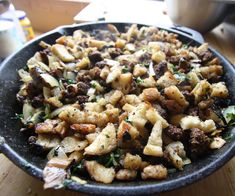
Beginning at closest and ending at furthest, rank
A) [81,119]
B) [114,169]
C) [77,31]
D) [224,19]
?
[114,169], [81,119], [77,31], [224,19]

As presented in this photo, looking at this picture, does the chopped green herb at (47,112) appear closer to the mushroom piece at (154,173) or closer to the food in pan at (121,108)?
the food in pan at (121,108)

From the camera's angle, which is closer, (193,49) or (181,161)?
→ (181,161)

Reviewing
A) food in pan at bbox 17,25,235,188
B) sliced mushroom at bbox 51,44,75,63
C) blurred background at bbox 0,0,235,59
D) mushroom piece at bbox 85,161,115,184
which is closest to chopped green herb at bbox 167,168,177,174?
food in pan at bbox 17,25,235,188

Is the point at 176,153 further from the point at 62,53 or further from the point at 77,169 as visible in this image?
the point at 62,53

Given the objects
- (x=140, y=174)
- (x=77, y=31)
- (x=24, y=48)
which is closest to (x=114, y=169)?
(x=140, y=174)

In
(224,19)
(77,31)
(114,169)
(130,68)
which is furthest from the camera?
(224,19)

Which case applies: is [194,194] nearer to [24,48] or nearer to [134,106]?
[134,106]

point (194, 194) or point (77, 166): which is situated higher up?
point (77, 166)
